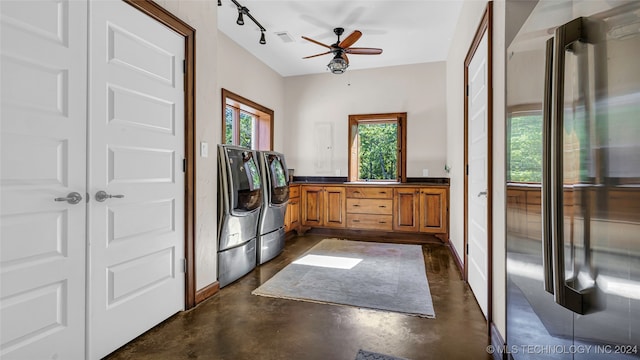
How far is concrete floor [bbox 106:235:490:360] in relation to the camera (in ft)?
5.57

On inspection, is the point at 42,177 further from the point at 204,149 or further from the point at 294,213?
the point at 294,213

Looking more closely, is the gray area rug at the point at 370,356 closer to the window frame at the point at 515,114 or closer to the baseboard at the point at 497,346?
the baseboard at the point at 497,346

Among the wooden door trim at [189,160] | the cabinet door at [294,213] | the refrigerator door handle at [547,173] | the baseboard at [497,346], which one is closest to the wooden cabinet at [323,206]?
the cabinet door at [294,213]

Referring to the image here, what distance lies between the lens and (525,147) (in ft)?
4.04

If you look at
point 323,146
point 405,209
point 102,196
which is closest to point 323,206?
point 323,146

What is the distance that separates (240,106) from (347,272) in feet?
9.33

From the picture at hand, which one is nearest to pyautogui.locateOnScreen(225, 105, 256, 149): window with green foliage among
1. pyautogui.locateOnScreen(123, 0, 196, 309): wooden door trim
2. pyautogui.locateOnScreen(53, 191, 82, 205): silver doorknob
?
pyautogui.locateOnScreen(123, 0, 196, 309): wooden door trim

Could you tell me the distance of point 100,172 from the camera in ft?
5.34

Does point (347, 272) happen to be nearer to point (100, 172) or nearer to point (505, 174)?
point (505, 174)

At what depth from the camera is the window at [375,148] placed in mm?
5117

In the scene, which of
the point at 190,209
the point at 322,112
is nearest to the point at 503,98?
the point at 190,209

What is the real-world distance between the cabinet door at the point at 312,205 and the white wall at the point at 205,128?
99.0 inches

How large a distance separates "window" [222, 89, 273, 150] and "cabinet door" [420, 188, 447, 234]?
8.64 feet

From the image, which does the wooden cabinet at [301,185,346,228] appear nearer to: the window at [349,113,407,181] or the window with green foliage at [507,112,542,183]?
the window at [349,113,407,181]
